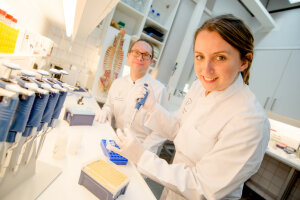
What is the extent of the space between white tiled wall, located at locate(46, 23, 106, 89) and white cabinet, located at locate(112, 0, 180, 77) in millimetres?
510

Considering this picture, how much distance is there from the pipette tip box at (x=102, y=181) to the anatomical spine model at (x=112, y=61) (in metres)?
2.31

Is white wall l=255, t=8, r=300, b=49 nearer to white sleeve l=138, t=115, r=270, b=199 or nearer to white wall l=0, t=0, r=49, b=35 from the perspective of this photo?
white sleeve l=138, t=115, r=270, b=199

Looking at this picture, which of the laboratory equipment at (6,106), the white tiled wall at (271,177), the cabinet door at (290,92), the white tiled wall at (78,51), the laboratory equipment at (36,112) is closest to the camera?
the laboratory equipment at (6,106)

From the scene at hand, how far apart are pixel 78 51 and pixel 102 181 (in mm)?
2738

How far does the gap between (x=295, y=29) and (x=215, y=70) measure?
4064 mm

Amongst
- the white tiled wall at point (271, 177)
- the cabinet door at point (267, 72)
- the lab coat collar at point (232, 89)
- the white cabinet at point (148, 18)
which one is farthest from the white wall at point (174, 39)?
the lab coat collar at point (232, 89)

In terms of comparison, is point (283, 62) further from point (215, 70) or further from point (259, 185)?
point (215, 70)

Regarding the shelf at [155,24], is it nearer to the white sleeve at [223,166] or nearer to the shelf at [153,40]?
the shelf at [153,40]

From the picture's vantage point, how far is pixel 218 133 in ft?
3.14

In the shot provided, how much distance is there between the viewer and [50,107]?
0.58 meters

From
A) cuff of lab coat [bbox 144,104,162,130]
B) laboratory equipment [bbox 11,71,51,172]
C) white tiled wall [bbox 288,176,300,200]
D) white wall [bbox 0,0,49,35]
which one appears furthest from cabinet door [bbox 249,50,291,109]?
laboratory equipment [bbox 11,71,51,172]

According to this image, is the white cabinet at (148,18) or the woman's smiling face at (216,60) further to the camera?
the white cabinet at (148,18)

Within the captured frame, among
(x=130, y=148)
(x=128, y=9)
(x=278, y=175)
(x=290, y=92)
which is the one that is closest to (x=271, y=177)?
(x=278, y=175)

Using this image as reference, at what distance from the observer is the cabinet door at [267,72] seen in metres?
3.72
